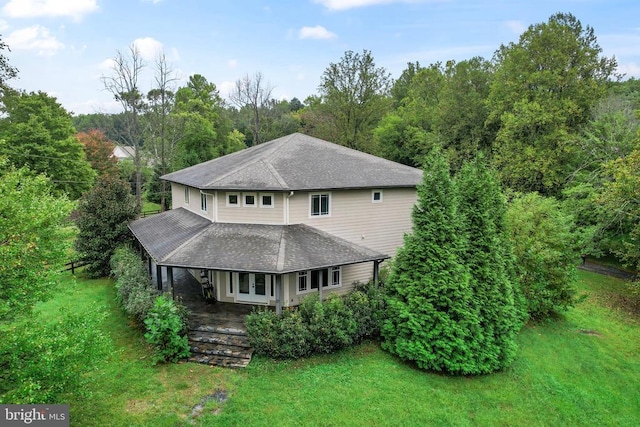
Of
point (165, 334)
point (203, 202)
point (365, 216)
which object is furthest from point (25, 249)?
point (365, 216)

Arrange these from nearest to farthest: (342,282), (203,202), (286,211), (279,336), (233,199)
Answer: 1. (279,336)
2. (286,211)
3. (233,199)
4. (342,282)
5. (203,202)

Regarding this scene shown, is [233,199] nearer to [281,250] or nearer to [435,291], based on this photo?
[281,250]

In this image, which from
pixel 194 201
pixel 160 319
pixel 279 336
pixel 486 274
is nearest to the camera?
pixel 160 319

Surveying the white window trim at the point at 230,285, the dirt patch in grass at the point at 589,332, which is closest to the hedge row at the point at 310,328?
the white window trim at the point at 230,285

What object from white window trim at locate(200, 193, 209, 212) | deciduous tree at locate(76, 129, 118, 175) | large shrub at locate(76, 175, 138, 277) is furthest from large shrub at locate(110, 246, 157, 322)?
deciduous tree at locate(76, 129, 118, 175)

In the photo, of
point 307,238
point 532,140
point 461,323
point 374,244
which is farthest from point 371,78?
point 461,323

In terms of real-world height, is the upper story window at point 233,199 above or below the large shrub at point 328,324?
above

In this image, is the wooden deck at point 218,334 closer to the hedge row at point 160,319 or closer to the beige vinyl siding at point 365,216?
the hedge row at point 160,319
